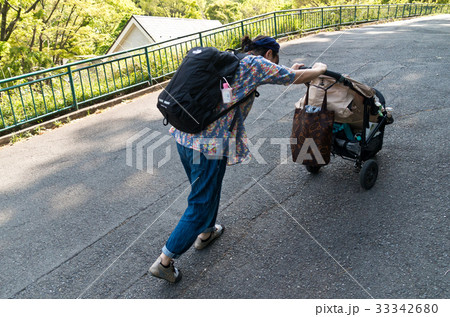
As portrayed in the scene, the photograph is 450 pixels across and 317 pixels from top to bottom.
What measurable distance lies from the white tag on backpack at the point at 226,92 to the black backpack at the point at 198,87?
0.04 m

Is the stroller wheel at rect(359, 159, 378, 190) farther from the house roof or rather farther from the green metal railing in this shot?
the house roof

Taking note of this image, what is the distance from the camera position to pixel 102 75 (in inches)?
337

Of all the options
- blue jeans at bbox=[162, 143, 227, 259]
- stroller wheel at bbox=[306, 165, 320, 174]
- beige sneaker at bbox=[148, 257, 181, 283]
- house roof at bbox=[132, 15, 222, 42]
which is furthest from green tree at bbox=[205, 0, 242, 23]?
beige sneaker at bbox=[148, 257, 181, 283]

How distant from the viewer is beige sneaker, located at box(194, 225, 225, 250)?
3.41 metres

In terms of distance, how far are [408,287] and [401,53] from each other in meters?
8.99

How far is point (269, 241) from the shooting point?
342 centimetres

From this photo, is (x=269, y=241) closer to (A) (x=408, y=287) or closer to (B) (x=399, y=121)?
(A) (x=408, y=287)

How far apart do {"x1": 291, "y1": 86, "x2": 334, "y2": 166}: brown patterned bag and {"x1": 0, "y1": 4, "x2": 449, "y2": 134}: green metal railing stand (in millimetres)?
5506

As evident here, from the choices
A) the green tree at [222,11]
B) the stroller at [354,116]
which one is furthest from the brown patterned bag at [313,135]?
the green tree at [222,11]

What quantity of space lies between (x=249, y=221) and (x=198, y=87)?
5.59 feet

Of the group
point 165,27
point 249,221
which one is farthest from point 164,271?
point 165,27

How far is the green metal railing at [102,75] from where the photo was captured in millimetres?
7258

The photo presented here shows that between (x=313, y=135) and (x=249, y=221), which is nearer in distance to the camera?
(x=313, y=135)

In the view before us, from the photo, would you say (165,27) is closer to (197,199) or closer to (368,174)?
(368,174)
